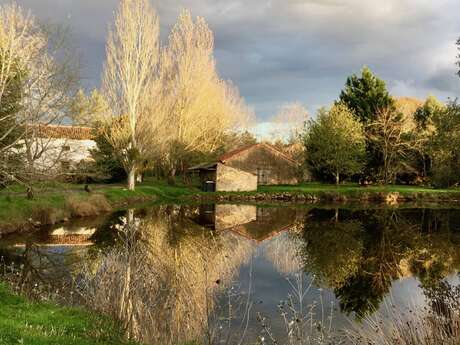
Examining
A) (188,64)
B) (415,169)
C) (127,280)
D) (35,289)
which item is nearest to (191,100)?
(188,64)

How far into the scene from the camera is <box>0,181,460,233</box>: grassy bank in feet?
79.7

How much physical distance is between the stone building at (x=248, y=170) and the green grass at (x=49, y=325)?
126 feet

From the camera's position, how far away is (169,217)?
29391 millimetres

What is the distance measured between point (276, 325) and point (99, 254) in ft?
30.9

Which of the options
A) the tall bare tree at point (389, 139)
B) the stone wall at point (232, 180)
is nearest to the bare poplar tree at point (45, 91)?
the stone wall at point (232, 180)

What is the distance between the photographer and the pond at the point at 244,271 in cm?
877

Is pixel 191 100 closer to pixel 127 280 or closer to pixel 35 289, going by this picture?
pixel 35 289

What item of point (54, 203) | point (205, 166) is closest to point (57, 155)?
point (54, 203)

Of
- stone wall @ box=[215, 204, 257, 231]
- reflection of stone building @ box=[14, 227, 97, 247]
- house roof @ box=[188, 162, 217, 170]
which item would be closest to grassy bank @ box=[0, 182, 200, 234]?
reflection of stone building @ box=[14, 227, 97, 247]

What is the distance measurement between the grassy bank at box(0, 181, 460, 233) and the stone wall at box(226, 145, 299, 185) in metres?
4.22

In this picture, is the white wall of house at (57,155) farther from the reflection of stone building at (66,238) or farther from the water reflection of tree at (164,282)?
the water reflection of tree at (164,282)

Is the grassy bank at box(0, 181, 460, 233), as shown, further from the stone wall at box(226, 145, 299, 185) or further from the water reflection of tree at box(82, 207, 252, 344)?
the water reflection of tree at box(82, 207, 252, 344)

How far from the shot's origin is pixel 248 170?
170 feet

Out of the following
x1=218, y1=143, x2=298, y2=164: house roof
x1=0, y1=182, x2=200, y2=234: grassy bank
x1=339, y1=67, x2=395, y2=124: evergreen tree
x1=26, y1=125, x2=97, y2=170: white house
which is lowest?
x1=0, y1=182, x2=200, y2=234: grassy bank
